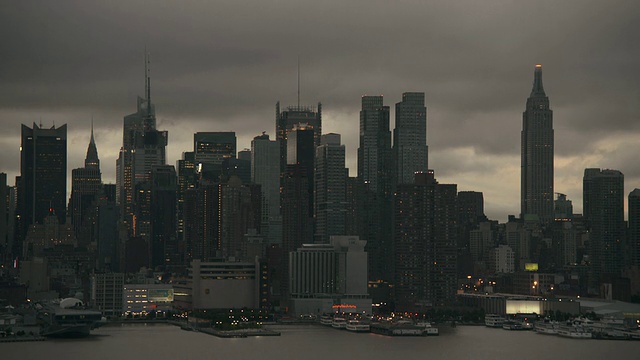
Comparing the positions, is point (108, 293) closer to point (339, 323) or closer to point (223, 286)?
point (223, 286)

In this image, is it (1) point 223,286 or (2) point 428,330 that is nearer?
(2) point 428,330

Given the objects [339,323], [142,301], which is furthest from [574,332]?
[142,301]

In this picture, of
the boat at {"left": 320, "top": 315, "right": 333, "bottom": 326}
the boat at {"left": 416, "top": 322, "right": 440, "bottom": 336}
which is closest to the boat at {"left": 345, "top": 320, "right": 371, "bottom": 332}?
the boat at {"left": 416, "top": 322, "right": 440, "bottom": 336}

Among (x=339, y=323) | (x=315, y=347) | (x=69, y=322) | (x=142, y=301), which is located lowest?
(x=315, y=347)

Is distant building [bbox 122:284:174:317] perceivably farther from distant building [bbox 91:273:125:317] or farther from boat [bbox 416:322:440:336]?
boat [bbox 416:322:440:336]

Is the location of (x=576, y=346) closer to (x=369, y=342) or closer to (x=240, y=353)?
(x=369, y=342)

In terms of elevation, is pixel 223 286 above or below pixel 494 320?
above
